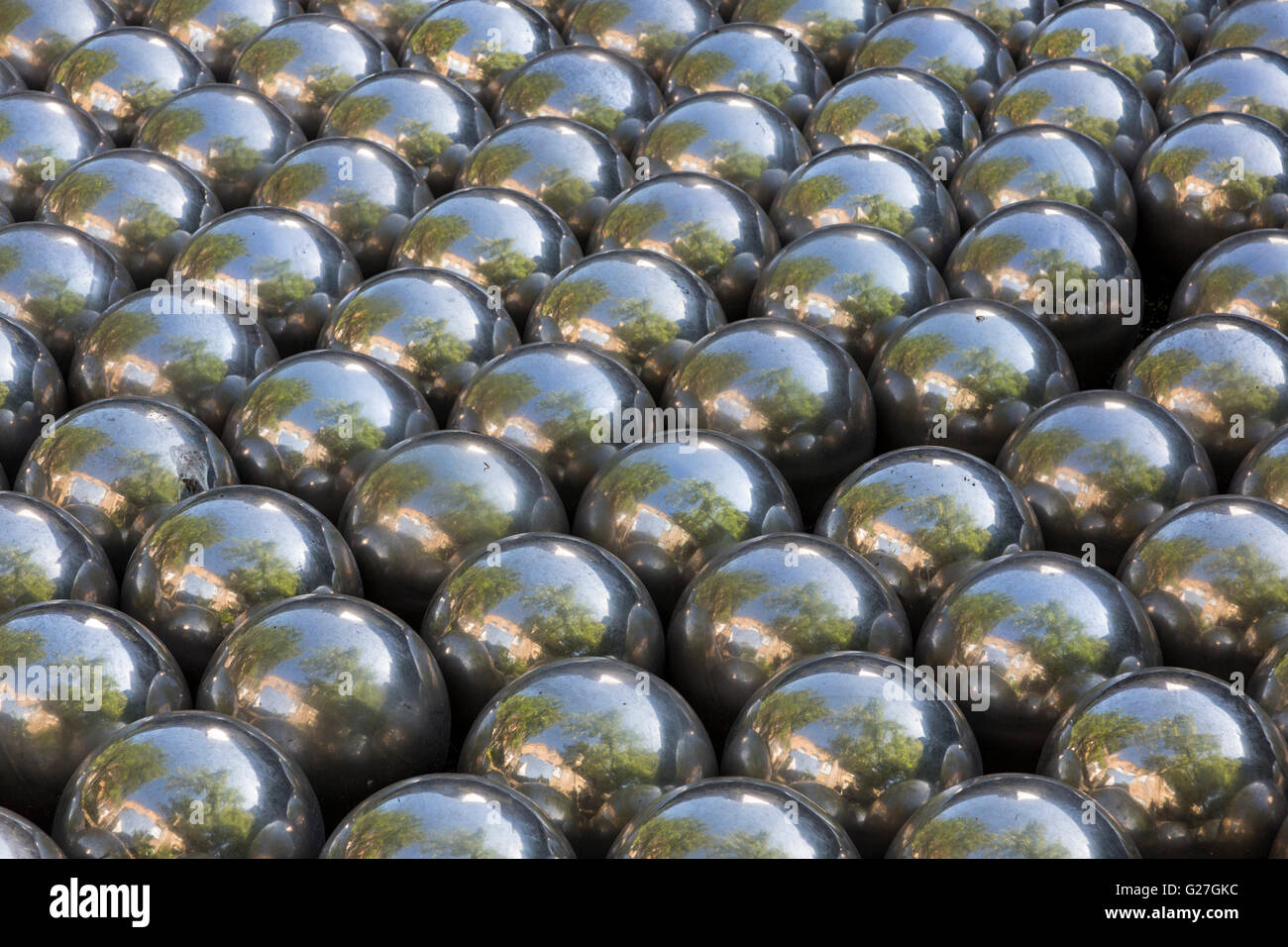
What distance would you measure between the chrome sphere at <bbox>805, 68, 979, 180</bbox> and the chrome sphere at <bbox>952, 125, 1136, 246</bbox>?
8.5 inches

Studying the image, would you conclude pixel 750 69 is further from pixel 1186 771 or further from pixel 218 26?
pixel 1186 771

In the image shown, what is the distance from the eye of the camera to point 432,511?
422 centimetres

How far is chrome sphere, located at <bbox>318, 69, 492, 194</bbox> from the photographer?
607 cm

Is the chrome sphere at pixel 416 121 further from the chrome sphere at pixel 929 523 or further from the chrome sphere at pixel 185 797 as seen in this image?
the chrome sphere at pixel 185 797

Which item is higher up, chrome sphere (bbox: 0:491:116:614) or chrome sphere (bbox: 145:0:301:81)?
chrome sphere (bbox: 145:0:301:81)

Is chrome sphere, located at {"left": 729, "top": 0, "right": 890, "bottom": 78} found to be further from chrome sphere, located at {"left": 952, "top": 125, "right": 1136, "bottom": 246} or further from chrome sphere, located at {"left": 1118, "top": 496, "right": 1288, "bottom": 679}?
chrome sphere, located at {"left": 1118, "top": 496, "right": 1288, "bottom": 679}

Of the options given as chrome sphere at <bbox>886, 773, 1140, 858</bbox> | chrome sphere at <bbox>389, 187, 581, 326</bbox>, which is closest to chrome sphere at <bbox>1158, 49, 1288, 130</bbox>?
chrome sphere at <bbox>389, 187, 581, 326</bbox>

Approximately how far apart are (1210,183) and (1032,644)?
7.88 ft

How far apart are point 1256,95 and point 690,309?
2.32 meters

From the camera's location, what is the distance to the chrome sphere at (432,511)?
13.8 ft

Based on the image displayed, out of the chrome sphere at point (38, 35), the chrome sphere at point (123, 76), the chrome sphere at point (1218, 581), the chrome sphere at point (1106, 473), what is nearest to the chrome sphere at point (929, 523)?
the chrome sphere at point (1106, 473)

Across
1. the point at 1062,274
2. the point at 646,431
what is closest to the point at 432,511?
the point at 646,431

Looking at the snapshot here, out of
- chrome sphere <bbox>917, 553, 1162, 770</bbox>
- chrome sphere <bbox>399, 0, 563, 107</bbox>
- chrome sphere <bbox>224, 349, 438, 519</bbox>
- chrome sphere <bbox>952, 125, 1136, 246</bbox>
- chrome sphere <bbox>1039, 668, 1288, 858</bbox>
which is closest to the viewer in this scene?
chrome sphere <bbox>1039, 668, 1288, 858</bbox>
